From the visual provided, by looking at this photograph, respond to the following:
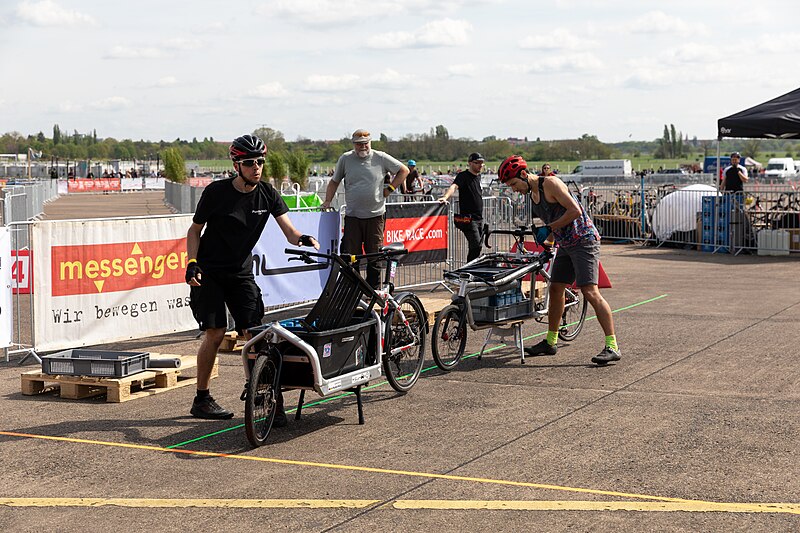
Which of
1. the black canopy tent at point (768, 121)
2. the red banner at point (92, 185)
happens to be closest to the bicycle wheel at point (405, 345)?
the black canopy tent at point (768, 121)

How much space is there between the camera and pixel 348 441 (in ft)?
23.4

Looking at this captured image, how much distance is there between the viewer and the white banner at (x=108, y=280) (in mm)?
10570

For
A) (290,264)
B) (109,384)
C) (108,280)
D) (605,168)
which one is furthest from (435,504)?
(605,168)

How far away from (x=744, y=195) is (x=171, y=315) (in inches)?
572

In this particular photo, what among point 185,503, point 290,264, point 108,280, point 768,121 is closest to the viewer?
point 185,503

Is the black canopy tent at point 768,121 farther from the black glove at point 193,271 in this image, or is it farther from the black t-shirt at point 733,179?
the black glove at point 193,271

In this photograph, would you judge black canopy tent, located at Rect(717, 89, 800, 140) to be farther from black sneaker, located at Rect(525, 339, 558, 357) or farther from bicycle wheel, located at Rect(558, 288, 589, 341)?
black sneaker, located at Rect(525, 339, 558, 357)

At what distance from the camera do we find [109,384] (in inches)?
Result: 337

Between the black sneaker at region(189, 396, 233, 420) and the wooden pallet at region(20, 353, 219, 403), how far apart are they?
0.96 meters

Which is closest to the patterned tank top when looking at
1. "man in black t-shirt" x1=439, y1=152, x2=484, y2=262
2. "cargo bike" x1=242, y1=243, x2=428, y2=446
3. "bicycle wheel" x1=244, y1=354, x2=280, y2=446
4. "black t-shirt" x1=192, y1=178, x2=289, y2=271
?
"cargo bike" x1=242, y1=243, x2=428, y2=446

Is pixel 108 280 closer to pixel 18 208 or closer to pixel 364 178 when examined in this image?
pixel 364 178

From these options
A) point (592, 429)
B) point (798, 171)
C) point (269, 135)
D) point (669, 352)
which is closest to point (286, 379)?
point (592, 429)

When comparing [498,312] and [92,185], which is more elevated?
[92,185]

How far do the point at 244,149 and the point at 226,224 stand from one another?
0.58 meters
